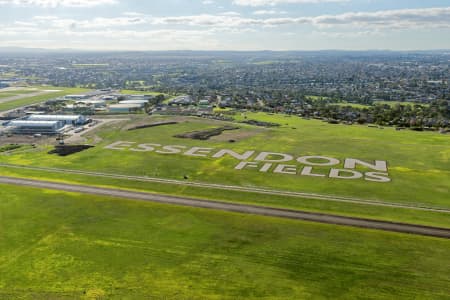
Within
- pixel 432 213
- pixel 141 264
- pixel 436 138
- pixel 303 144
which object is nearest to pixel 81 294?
pixel 141 264

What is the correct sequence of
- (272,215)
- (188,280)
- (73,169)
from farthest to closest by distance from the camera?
(73,169) → (272,215) → (188,280)

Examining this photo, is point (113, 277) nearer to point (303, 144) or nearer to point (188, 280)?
point (188, 280)

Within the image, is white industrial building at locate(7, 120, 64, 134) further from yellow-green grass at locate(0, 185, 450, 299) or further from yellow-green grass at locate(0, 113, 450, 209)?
yellow-green grass at locate(0, 185, 450, 299)

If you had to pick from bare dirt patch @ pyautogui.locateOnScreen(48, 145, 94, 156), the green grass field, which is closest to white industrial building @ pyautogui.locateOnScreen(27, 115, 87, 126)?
the green grass field

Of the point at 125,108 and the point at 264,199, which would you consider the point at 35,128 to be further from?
the point at 264,199

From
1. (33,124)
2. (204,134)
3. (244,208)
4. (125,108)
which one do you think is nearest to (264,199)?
(244,208)

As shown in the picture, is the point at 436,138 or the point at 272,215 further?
the point at 436,138
